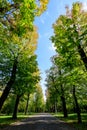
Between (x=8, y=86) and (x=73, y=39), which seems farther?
(x=8, y=86)

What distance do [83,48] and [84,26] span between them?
213 cm

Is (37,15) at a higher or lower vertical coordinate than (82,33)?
lower

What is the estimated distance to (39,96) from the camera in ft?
356

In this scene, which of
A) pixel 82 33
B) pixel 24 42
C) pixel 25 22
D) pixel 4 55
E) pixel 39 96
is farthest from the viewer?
pixel 39 96

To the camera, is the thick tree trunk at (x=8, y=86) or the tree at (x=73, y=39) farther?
the thick tree trunk at (x=8, y=86)

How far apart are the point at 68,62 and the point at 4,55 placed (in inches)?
356

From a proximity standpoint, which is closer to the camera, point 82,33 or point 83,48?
point 82,33

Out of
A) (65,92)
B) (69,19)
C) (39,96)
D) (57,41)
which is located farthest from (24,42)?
(39,96)

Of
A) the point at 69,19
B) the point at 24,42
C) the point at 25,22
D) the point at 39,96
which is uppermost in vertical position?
the point at 39,96

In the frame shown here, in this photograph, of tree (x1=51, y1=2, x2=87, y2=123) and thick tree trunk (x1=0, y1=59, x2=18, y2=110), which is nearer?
tree (x1=51, y1=2, x2=87, y2=123)

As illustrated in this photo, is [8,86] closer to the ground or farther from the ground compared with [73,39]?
closer to the ground

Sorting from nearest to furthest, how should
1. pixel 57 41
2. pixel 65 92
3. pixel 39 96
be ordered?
pixel 57 41
pixel 65 92
pixel 39 96

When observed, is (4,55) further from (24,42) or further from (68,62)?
(68,62)

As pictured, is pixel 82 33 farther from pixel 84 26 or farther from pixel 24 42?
pixel 24 42
